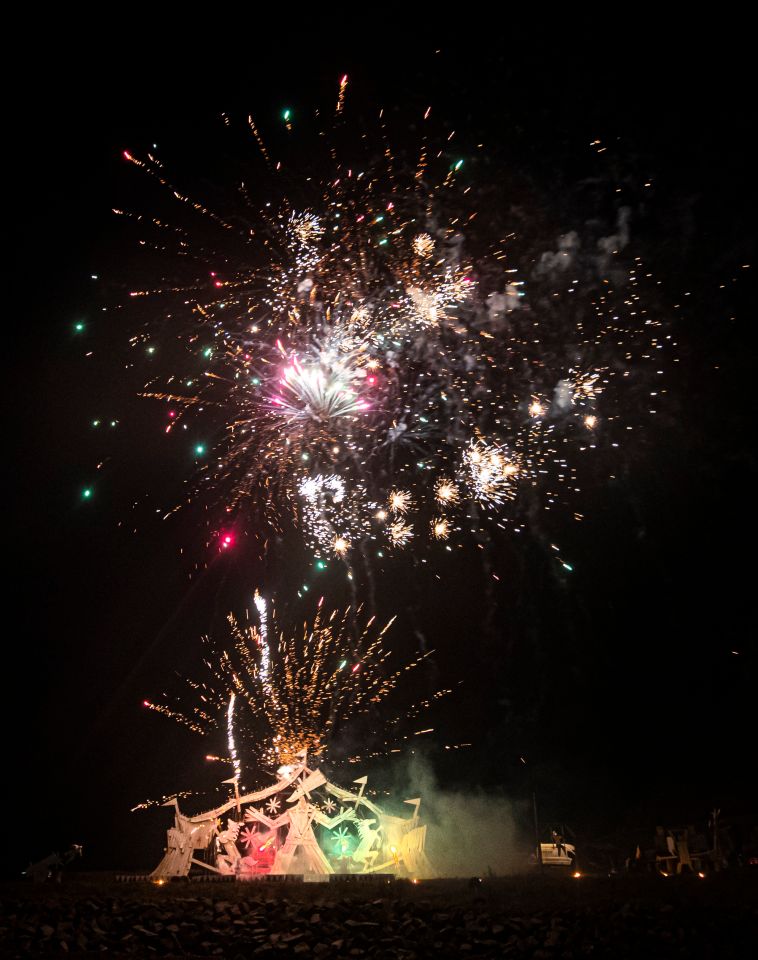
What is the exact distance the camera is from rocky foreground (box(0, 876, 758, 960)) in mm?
8406

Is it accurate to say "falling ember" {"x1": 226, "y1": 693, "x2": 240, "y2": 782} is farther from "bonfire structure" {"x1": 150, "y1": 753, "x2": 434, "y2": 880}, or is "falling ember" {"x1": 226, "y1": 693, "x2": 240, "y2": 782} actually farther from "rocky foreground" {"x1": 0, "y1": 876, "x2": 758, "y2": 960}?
"rocky foreground" {"x1": 0, "y1": 876, "x2": 758, "y2": 960}

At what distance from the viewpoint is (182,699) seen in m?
16.5

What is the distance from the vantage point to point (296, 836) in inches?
539

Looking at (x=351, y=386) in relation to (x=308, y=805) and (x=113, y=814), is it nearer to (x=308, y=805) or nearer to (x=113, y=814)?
(x=308, y=805)

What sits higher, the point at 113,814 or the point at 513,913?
the point at 113,814

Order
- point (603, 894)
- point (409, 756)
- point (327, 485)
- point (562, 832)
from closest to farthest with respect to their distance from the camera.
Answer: point (603, 894)
point (327, 485)
point (562, 832)
point (409, 756)

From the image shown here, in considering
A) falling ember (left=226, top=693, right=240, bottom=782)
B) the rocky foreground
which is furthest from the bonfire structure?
the rocky foreground

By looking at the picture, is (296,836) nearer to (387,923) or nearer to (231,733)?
(231,733)

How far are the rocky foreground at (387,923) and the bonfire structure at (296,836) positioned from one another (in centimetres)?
361

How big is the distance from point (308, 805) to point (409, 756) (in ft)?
13.4

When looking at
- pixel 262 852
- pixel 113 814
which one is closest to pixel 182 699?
pixel 113 814

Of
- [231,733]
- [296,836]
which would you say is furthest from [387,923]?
[231,733]

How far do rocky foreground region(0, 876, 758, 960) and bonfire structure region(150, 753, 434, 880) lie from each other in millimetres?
3608

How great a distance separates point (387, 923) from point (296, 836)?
5.28 metres
